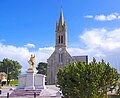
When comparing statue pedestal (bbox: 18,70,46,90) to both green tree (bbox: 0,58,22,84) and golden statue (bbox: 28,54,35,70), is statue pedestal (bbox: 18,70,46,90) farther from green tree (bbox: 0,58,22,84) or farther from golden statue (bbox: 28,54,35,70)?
green tree (bbox: 0,58,22,84)

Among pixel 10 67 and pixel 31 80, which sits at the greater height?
pixel 10 67

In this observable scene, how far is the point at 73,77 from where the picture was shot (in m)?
19.1

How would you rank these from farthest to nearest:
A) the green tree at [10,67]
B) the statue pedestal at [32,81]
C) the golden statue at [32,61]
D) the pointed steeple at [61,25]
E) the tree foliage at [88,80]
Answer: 1. the green tree at [10,67]
2. the pointed steeple at [61,25]
3. the golden statue at [32,61]
4. the statue pedestal at [32,81]
5. the tree foliage at [88,80]

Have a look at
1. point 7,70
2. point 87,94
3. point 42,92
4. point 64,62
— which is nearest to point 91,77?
point 87,94

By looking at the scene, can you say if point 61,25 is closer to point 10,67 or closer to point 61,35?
point 61,35

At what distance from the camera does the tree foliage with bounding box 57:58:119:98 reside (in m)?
18.2

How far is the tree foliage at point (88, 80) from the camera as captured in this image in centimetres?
1819

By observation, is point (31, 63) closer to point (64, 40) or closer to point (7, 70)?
point (64, 40)

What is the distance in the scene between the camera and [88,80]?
18.5 meters

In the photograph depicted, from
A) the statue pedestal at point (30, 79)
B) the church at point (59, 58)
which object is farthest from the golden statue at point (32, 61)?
the church at point (59, 58)

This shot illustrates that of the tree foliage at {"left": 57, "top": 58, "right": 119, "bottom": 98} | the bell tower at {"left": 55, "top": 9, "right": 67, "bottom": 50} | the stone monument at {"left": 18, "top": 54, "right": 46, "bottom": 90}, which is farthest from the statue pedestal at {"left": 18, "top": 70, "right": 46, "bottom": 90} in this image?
the bell tower at {"left": 55, "top": 9, "right": 67, "bottom": 50}

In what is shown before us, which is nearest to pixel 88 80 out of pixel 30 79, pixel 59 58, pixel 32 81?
pixel 32 81

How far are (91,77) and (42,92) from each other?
2130 centimetres

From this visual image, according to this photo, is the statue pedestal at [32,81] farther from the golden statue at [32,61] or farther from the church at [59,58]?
the church at [59,58]
